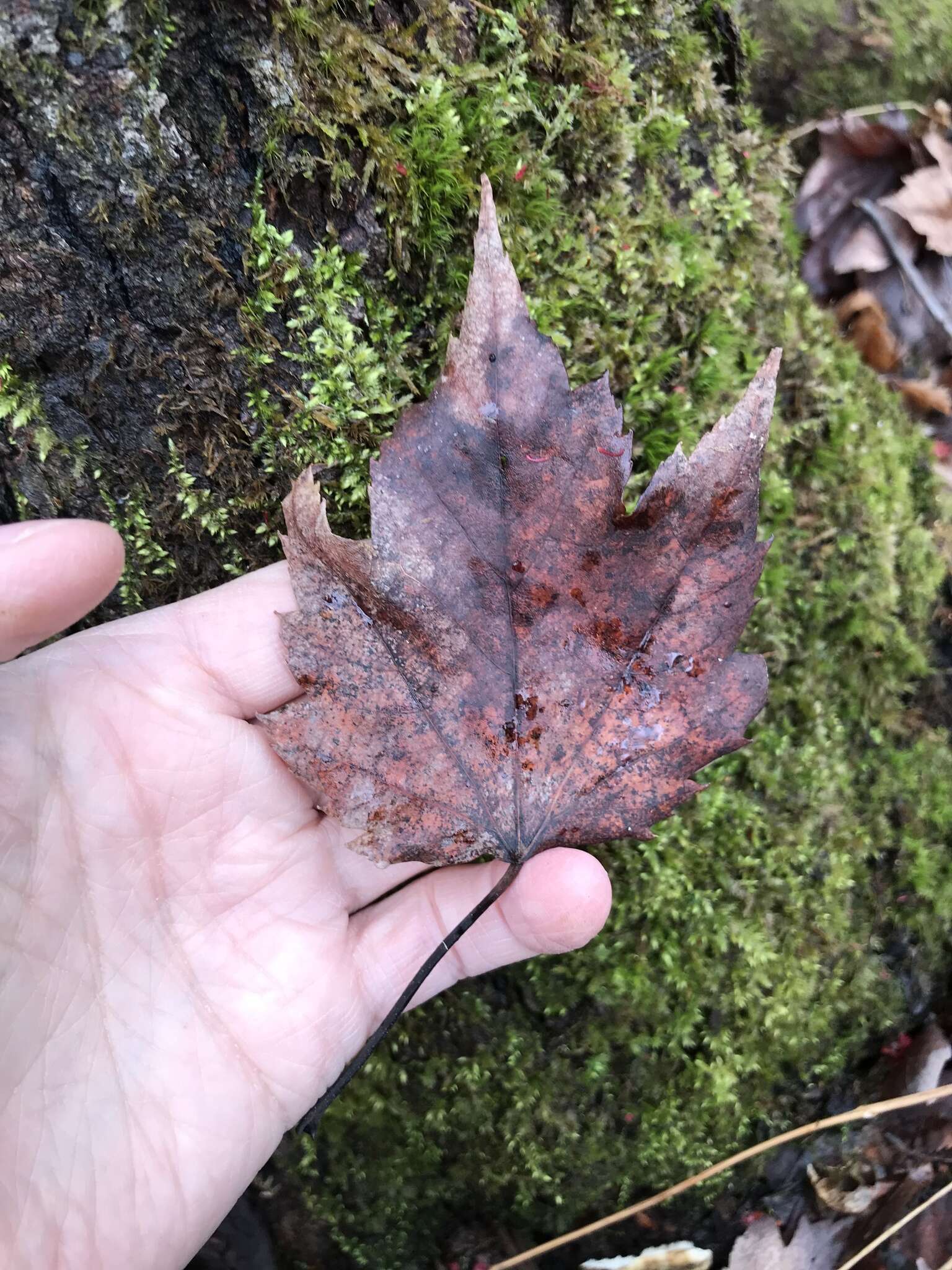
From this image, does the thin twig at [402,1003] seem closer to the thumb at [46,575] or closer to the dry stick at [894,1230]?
the thumb at [46,575]

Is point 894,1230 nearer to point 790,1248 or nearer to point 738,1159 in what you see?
point 790,1248

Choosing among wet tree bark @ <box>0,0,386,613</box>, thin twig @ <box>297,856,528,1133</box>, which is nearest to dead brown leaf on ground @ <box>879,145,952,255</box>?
wet tree bark @ <box>0,0,386,613</box>

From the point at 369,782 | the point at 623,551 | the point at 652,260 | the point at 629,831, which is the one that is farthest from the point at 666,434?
the point at 369,782

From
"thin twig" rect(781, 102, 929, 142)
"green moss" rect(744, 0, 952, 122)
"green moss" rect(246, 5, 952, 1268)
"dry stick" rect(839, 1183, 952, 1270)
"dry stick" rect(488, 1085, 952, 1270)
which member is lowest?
"dry stick" rect(839, 1183, 952, 1270)

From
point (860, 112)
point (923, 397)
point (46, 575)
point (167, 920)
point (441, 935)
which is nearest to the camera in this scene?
point (46, 575)

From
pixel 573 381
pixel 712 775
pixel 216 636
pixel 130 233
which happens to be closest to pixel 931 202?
pixel 573 381

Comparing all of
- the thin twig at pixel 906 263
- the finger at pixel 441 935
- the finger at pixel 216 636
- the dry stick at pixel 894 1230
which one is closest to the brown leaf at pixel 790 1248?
the dry stick at pixel 894 1230

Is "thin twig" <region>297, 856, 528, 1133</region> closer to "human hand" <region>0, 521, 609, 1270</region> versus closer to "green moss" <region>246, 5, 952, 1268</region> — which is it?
"human hand" <region>0, 521, 609, 1270</region>
